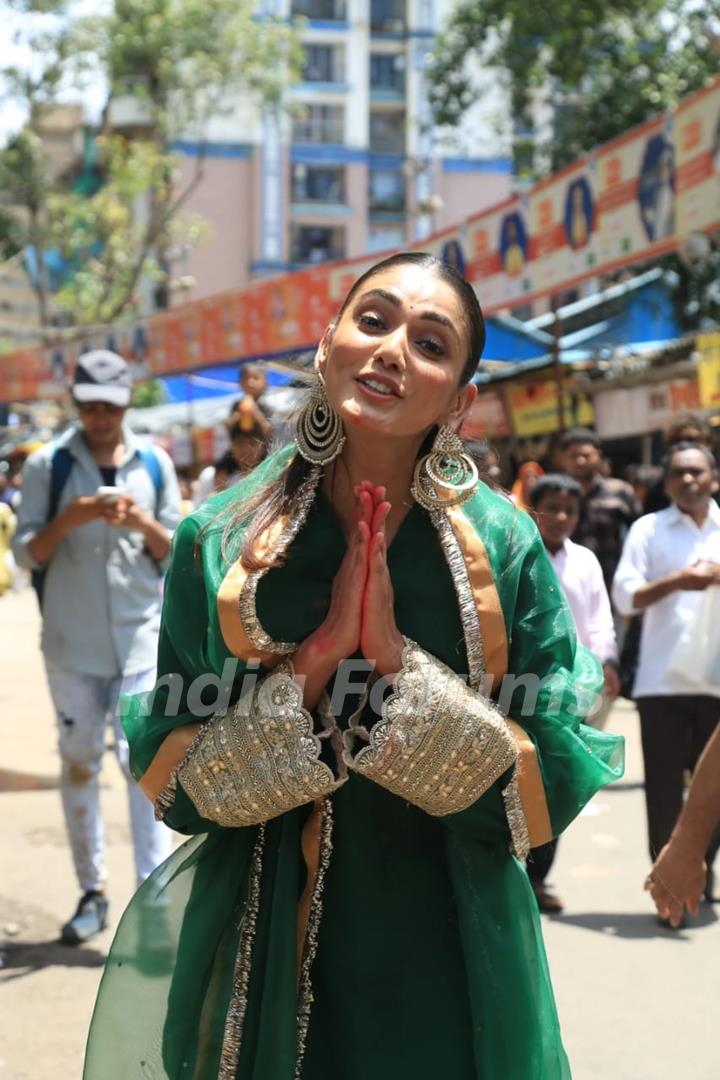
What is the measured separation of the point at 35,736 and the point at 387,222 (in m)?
42.7

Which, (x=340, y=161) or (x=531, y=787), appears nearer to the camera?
(x=531, y=787)

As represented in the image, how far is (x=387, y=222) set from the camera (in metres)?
49.9

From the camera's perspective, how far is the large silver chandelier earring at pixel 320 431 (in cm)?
231

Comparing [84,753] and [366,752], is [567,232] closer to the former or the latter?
[84,753]

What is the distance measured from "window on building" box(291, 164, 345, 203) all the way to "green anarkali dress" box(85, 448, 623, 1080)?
48.1m

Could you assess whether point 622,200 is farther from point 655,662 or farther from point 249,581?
point 249,581

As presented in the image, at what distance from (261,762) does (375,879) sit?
0.29m

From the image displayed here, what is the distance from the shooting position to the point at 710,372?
10.1 m

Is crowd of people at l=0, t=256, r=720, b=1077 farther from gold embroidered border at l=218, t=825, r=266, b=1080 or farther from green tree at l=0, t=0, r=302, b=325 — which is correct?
green tree at l=0, t=0, r=302, b=325

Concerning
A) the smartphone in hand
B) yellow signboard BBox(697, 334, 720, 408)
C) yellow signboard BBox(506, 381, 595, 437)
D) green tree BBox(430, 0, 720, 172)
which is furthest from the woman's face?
green tree BBox(430, 0, 720, 172)

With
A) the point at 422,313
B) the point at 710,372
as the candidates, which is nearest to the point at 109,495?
the point at 422,313

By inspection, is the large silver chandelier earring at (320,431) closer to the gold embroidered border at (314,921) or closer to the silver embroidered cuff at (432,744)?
the silver embroidered cuff at (432,744)

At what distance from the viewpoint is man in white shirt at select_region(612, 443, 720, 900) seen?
5.80 m

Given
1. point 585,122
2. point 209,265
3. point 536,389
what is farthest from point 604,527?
point 209,265
